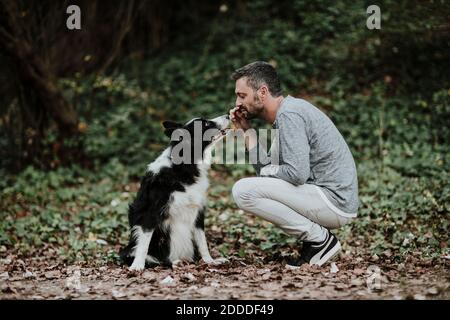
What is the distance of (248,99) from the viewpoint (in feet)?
15.4

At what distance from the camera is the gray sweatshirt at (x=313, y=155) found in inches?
172

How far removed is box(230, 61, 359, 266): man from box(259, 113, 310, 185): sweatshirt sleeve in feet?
0.04

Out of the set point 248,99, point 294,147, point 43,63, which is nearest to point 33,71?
point 43,63

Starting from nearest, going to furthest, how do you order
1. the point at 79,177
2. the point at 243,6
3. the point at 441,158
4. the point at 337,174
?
1. the point at 337,174
2. the point at 441,158
3. the point at 79,177
4. the point at 243,6

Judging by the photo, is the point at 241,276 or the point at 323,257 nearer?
the point at 241,276

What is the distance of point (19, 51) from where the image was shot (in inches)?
328

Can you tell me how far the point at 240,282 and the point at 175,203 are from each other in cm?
103

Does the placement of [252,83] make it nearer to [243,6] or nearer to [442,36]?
Answer: [442,36]

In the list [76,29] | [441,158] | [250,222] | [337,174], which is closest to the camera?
[337,174]

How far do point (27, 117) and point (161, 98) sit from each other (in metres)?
3.04

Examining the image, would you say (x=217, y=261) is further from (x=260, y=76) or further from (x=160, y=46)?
(x=160, y=46)

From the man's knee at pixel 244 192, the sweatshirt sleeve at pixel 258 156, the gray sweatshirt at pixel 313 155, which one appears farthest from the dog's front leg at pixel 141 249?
the gray sweatshirt at pixel 313 155

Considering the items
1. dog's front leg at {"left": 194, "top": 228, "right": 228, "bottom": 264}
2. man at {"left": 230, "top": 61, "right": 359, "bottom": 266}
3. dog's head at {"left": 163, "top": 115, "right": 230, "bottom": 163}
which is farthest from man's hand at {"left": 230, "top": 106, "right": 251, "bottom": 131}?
dog's front leg at {"left": 194, "top": 228, "right": 228, "bottom": 264}
